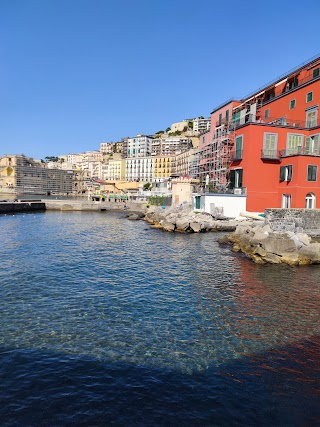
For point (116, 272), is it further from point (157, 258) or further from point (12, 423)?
point (12, 423)

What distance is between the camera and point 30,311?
12406mm

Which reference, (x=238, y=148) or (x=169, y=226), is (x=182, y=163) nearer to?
(x=238, y=148)

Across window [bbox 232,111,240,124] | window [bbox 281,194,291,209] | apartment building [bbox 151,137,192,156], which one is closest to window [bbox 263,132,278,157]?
window [bbox 281,194,291,209]

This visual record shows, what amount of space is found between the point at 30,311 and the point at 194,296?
Answer: 7.38 metres

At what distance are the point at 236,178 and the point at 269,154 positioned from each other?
17.9ft

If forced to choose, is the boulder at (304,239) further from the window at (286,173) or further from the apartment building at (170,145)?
the apartment building at (170,145)

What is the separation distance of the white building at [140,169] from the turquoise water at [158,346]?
141 m

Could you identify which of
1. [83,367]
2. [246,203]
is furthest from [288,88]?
[83,367]

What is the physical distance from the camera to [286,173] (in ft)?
124

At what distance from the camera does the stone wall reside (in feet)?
87.7

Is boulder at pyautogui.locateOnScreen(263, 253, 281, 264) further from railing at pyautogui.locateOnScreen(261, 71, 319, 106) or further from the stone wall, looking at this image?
railing at pyautogui.locateOnScreen(261, 71, 319, 106)

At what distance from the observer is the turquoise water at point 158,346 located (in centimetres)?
718

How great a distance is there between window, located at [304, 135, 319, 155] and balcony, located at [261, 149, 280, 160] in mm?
3444

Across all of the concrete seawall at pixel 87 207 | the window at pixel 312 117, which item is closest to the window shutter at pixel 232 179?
the window at pixel 312 117
